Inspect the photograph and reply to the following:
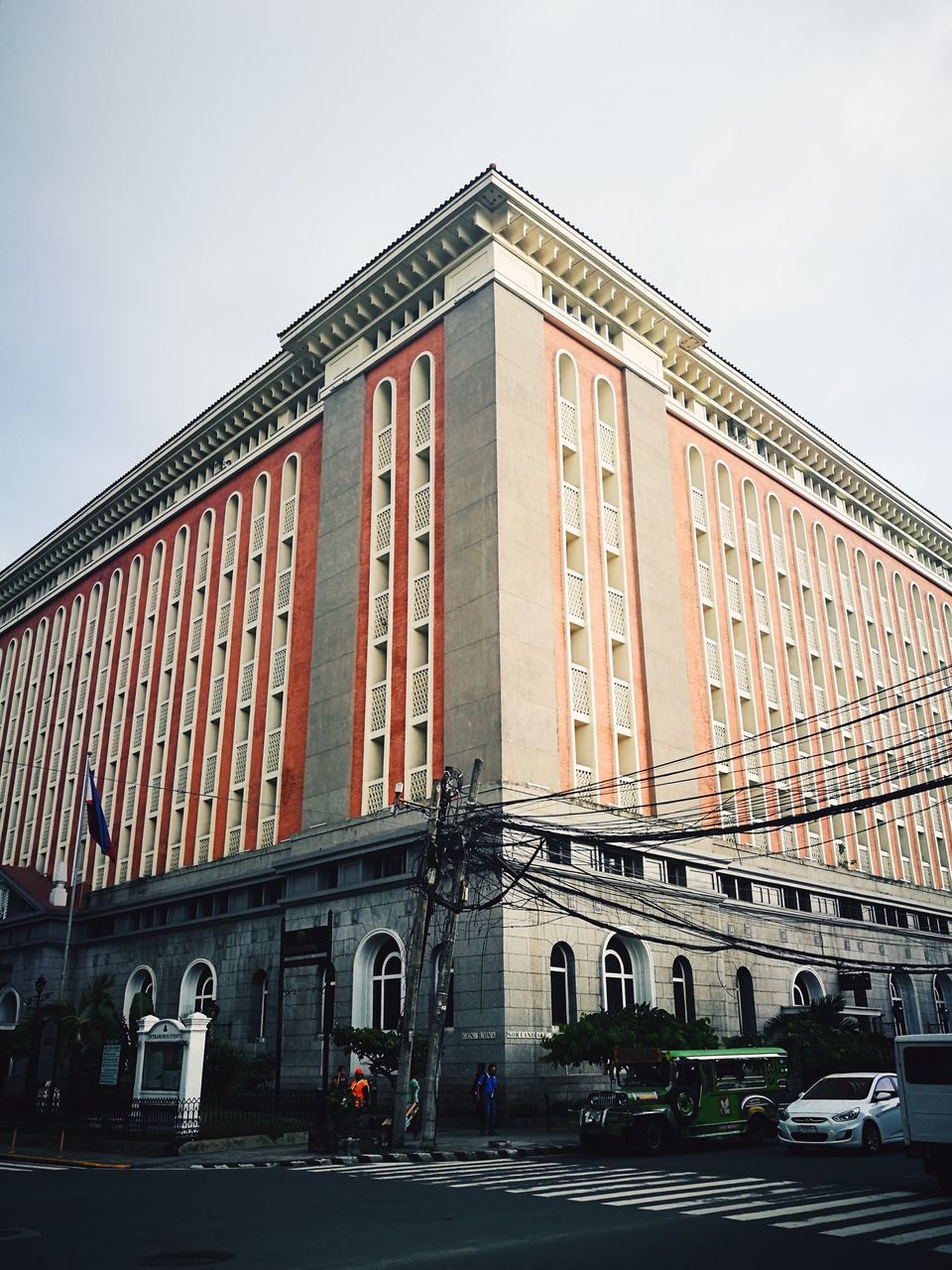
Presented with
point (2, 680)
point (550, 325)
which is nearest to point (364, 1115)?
point (550, 325)

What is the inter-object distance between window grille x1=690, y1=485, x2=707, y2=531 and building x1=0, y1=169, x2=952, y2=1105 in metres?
0.17

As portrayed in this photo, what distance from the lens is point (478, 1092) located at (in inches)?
989

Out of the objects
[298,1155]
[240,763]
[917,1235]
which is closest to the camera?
[917,1235]

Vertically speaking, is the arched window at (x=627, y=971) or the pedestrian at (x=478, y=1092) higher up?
the arched window at (x=627, y=971)

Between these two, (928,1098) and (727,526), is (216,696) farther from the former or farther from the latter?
(928,1098)

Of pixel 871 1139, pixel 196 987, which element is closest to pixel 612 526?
pixel 871 1139

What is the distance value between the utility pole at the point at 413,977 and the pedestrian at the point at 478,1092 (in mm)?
2709

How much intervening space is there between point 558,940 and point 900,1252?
64.1 ft

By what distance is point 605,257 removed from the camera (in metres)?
39.6

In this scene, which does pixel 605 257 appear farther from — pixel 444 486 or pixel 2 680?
pixel 2 680

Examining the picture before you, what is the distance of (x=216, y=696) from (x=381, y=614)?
11.1 meters

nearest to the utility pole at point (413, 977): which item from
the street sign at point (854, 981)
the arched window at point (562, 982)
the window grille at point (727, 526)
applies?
the arched window at point (562, 982)

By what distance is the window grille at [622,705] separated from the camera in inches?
1358

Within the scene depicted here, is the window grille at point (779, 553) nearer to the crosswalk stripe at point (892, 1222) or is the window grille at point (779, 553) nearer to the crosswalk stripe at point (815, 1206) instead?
the crosswalk stripe at point (815, 1206)
